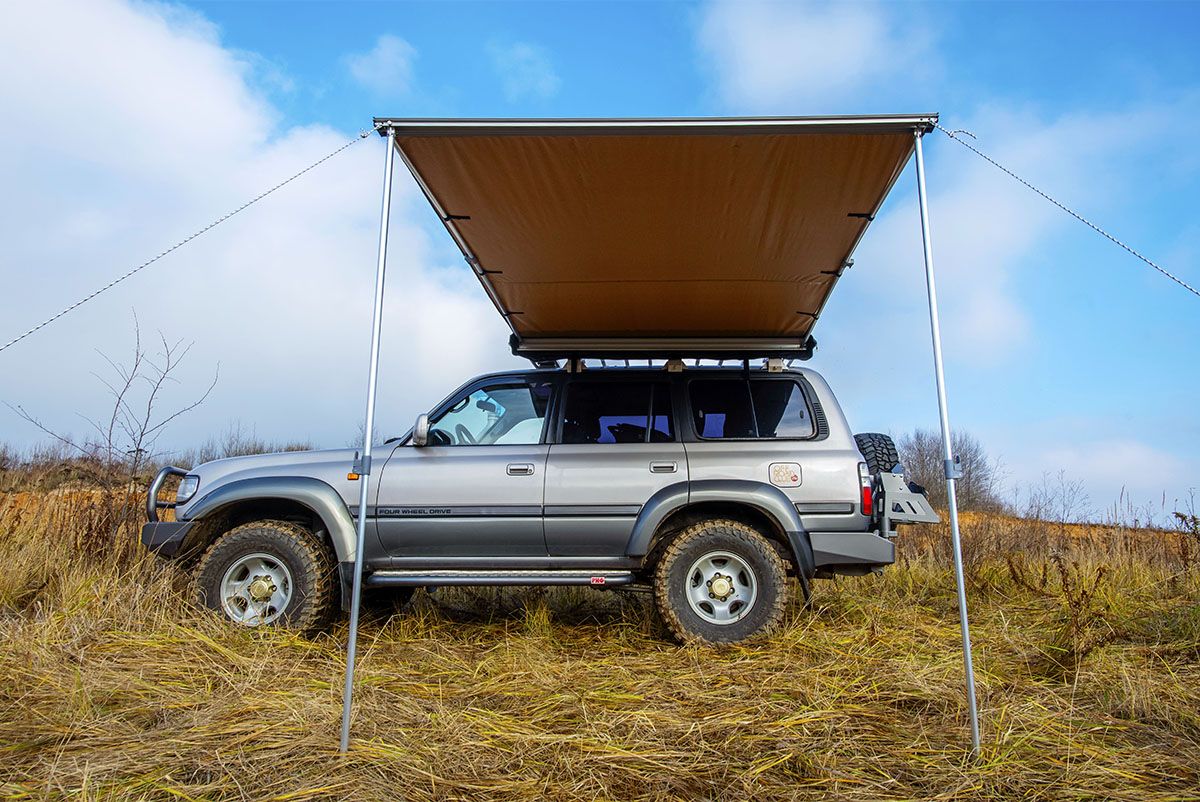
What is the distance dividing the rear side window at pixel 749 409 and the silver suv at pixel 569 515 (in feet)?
0.05

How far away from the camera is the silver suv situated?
475cm

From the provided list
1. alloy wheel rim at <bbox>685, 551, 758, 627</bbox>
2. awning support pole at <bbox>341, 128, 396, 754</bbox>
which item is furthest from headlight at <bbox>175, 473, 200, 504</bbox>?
alloy wheel rim at <bbox>685, 551, 758, 627</bbox>

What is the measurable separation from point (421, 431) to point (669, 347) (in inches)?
79.5

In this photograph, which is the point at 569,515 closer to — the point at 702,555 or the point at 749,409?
the point at 702,555

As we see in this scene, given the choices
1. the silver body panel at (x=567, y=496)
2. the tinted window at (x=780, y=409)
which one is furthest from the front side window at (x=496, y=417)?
the tinted window at (x=780, y=409)

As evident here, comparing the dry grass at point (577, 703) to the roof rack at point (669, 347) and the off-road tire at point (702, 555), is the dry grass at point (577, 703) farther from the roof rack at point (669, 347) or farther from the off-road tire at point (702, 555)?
the roof rack at point (669, 347)

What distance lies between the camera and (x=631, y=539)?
4824 millimetres

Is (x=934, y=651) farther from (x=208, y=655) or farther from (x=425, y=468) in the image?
(x=208, y=655)

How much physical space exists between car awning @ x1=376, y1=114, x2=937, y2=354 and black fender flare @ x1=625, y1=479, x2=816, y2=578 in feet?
4.19

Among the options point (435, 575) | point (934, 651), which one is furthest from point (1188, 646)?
point (435, 575)

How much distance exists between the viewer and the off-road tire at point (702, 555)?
4.66 meters

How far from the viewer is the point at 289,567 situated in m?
4.78

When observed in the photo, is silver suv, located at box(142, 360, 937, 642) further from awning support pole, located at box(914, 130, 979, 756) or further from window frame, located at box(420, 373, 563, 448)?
awning support pole, located at box(914, 130, 979, 756)

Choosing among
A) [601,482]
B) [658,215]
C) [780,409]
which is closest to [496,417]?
[601,482]
